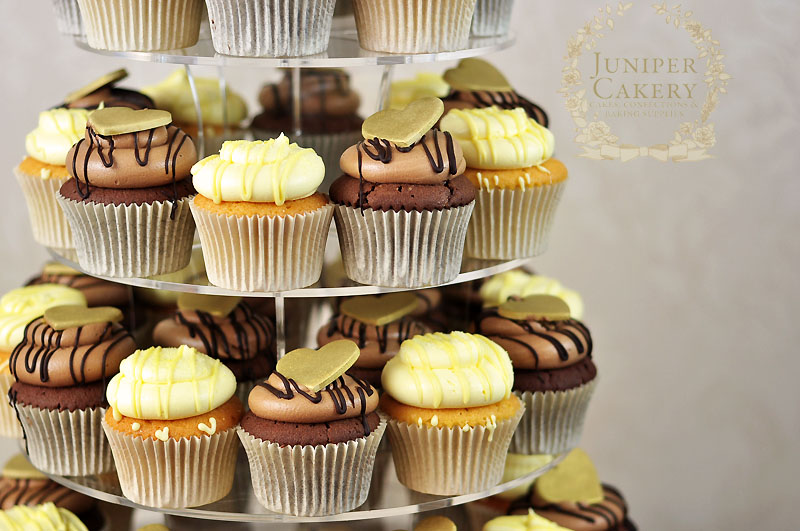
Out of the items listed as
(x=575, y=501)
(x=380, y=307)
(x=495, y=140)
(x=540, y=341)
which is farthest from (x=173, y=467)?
(x=575, y=501)

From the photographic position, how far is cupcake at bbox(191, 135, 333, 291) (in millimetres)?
2605

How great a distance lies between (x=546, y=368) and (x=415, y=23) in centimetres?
126

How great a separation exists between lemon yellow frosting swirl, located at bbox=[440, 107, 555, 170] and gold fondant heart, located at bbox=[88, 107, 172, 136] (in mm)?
926

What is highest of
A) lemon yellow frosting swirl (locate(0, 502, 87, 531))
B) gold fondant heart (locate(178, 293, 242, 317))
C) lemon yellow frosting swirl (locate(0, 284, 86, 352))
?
gold fondant heart (locate(178, 293, 242, 317))

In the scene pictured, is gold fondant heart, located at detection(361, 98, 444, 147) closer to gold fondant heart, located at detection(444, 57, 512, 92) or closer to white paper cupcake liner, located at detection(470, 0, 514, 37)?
white paper cupcake liner, located at detection(470, 0, 514, 37)

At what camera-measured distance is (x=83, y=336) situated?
119 inches

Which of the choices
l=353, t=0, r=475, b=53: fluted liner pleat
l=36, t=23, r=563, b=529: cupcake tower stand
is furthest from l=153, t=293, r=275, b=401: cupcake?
l=353, t=0, r=475, b=53: fluted liner pleat

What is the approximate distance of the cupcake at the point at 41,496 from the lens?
357 centimetres

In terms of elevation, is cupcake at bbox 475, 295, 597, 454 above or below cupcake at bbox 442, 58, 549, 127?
below

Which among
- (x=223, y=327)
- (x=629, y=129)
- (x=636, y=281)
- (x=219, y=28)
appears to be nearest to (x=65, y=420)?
(x=223, y=327)

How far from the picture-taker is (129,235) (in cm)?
281

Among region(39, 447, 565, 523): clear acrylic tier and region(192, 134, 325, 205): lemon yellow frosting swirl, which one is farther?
region(39, 447, 565, 523): clear acrylic tier

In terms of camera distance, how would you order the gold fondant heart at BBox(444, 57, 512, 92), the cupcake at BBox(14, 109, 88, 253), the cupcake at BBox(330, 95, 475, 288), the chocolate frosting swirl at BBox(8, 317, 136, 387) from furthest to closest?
the gold fondant heart at BBox(444, 57, 512, 92)
the cupcake at BBox(14, 109, 88, 253)
the chocolate frosting swirl at BBox(8, 317, 136, 387)
the cupcake at BBox(330, 95, 475, 288)

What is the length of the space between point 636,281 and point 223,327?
2677 mm
